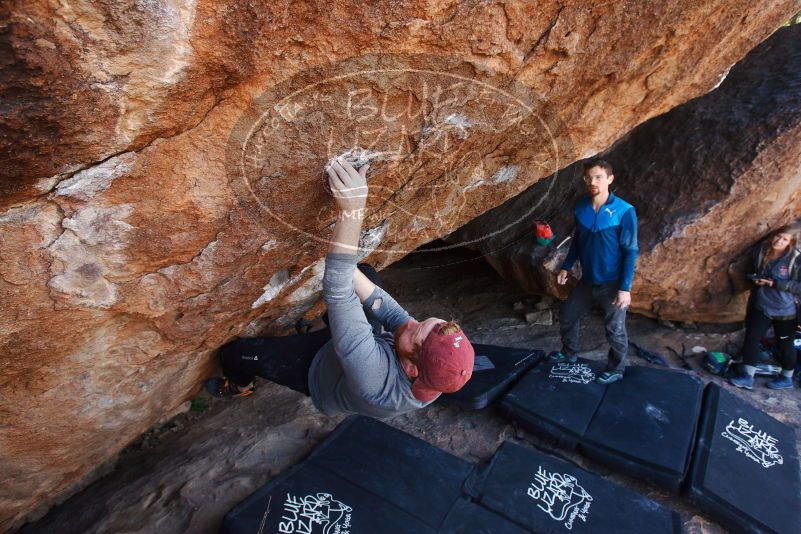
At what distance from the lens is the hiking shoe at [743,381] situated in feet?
12.0

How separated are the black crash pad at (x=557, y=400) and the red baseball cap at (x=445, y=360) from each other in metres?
1.55

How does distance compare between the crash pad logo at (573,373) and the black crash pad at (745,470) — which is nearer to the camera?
the black crash pad at (745,470)

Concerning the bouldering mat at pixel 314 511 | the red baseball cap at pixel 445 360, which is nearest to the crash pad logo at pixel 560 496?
the bouldering mat at pixel 314 511

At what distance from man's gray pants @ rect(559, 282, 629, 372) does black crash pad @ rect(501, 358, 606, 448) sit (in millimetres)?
181

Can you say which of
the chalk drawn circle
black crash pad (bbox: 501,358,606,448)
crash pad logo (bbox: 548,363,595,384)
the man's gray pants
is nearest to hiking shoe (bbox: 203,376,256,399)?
the chalk drawn circle

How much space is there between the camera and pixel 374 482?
8.09 feet

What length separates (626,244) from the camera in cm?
299

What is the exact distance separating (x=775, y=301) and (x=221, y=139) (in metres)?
3.94

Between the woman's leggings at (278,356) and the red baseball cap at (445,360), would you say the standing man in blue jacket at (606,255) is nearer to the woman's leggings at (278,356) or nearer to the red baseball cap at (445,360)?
the woman's leggings at (278,356)

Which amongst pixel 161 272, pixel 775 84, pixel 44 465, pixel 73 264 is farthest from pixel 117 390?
pixel 775 84

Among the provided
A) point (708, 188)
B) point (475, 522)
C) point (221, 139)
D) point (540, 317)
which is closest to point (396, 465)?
point (475, 522)

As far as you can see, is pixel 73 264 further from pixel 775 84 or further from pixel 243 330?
pixel 775 84

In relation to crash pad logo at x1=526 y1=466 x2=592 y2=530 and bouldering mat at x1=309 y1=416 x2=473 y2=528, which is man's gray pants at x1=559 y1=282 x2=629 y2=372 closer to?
crash pad logo at x1=526 y1=466 x2=592 y2=530

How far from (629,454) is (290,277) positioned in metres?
2.19
